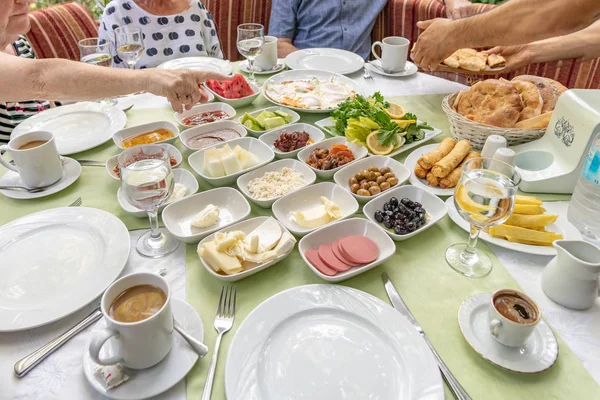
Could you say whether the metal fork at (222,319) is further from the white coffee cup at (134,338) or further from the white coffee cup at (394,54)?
the white coffee cup at (394,54)

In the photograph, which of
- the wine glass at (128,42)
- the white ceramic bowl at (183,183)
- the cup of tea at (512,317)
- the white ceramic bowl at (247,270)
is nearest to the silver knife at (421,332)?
the cup of tea at (512,317)

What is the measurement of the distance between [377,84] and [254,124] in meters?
0.77

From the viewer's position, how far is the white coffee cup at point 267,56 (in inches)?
86.6

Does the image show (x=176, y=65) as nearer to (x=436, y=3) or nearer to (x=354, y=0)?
(x=354, y=0)

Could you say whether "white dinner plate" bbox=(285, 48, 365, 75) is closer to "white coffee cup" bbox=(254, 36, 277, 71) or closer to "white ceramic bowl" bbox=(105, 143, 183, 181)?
"white coffee cup" bbox=(254, 36, 277, 71)

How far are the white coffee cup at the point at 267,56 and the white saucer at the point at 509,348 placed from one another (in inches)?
68.3


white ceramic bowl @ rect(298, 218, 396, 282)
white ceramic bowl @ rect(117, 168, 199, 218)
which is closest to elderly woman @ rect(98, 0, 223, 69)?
white ceramic bowl @ rect(117, 168, 199, 218)

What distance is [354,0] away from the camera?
3064 millimetres

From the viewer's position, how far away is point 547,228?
45.5 inches

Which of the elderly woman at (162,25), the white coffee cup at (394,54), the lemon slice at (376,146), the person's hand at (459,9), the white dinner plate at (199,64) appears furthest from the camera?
the person's hand at (459,9)

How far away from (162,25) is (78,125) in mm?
1119

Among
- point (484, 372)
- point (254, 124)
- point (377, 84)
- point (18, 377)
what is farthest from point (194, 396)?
point (377, 84)

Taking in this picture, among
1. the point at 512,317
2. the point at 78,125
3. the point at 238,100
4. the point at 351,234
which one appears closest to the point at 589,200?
the point at 512,317

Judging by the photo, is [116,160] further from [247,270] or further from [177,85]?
[247,270]
